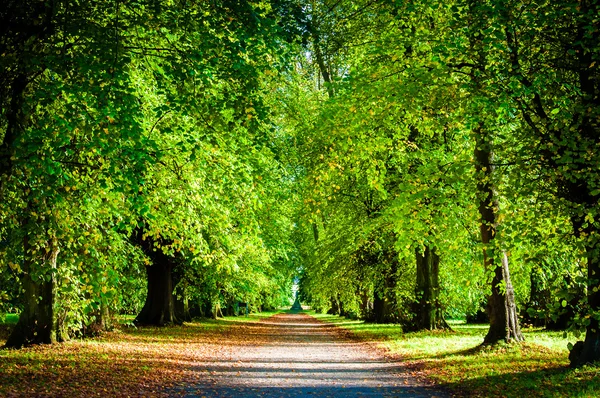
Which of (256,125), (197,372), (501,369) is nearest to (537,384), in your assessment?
(501,369)

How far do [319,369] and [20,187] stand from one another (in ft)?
26.0

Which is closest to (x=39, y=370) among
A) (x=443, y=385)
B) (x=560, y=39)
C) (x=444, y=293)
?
(x=443, y=385)

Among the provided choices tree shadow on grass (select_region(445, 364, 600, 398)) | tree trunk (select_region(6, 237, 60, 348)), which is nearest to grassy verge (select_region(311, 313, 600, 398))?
tree shadow on grass (select_region(445, 364, 600, 398))

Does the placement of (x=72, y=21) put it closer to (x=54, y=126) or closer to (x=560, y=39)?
(x=54, y=126)

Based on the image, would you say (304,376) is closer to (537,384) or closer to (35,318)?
(537,384)

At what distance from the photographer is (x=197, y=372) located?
1329 centimetres

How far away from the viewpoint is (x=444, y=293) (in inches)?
1002

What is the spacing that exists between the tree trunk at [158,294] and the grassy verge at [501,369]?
13.2 meters

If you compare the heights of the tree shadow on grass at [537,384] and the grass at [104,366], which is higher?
the grass at [104,366]

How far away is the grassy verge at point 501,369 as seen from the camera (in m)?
9.84

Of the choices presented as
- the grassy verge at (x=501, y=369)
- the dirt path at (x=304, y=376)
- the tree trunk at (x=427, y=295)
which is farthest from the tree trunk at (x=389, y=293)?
the dirt path at (x=304, y=376)

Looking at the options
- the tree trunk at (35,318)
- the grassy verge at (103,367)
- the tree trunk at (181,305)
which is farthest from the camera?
the tree trunk at (181,305)

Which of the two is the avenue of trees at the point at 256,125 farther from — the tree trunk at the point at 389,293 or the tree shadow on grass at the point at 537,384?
the tree trunk at the point at 389,293

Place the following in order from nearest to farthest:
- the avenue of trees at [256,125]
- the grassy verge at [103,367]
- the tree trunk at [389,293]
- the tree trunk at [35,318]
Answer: the avenue of trees at [256,125]
the grassy verge at [103,367]
the tree trunk at [35,318]
the tree trunk at [389,293]
